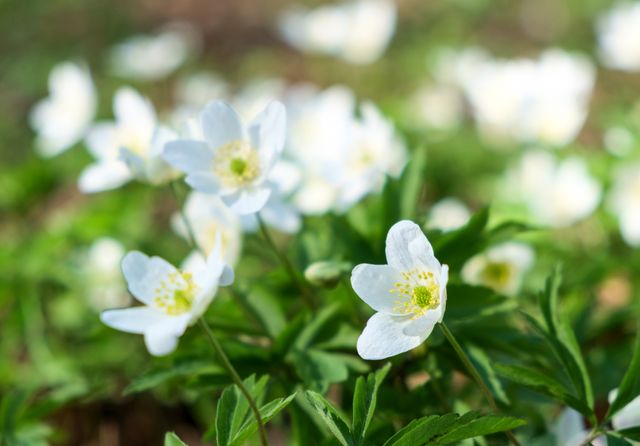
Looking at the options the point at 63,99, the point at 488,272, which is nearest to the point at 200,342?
the point at 488,272

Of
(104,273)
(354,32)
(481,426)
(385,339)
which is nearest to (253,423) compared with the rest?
(385,339)

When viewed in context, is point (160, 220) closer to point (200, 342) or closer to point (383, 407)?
point (200, 342)

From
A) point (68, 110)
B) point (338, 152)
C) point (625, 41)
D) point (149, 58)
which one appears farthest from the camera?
point (149, 58)

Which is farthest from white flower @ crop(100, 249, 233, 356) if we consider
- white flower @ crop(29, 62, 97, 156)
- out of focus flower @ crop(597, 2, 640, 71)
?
out of focus flower @ crop(597, 2, 640, 71)

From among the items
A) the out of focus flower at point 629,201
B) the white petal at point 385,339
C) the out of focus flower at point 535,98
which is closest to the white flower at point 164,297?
the white petal at point 385,339

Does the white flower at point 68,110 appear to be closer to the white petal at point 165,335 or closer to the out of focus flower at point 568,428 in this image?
the white petal at point 165,335

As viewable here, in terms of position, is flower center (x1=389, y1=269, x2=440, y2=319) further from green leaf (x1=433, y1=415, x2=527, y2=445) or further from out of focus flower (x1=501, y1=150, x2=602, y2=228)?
out of focus flower (x1=501, y1=150, x2=602, y2=228)

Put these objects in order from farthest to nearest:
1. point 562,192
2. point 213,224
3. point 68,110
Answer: point 68,110, point 562,192, point 213,224

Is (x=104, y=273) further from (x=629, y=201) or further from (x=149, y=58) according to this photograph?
(x=149, y=58)
